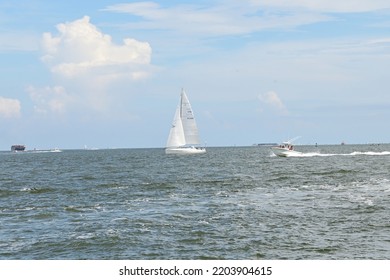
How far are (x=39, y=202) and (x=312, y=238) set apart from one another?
2556cm

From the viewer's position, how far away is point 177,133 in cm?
15200

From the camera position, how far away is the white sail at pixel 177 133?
15075 cm

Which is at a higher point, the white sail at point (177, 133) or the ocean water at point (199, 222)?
the white sail at point (177, 133)

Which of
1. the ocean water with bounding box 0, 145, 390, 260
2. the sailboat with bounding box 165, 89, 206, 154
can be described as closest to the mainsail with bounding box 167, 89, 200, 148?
the sailboat with bounding box 165, 89, 206, 154

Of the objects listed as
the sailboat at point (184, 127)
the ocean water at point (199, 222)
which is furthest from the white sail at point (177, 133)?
the ocean water at point (199, 222)

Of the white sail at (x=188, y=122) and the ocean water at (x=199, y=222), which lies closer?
the ocean water at (x=199, y=222)

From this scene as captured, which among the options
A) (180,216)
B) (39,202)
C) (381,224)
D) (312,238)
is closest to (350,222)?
(381,224)

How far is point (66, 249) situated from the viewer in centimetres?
2695

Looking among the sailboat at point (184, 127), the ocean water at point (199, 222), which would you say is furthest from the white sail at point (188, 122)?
the ocean water at point (199, 222)

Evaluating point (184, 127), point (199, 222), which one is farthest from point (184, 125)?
point (199, 222)

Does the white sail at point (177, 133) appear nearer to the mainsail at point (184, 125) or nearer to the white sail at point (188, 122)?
the mainsail at point (184, 125)

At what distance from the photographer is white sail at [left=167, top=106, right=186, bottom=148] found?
150750mm

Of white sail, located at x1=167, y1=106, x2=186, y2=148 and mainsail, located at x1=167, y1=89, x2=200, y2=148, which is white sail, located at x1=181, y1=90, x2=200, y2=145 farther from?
white sail, located at x1=167, y1=106, x2=186, y2=148
